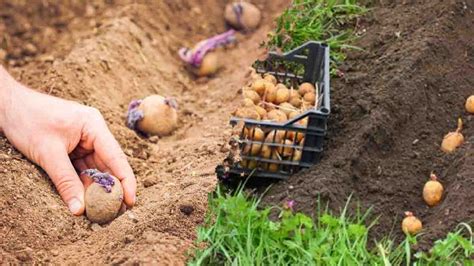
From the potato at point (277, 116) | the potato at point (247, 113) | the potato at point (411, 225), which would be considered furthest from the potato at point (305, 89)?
the potato at point (411, 225)

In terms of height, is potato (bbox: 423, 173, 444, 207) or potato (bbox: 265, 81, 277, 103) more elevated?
potato (bbox: 265, 81, 277, 103)

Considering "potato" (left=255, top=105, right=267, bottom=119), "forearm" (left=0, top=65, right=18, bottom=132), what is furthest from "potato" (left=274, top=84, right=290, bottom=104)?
"forearm" (left=0, top=65, right=18, bottom=132)

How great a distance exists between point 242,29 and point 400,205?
238cm

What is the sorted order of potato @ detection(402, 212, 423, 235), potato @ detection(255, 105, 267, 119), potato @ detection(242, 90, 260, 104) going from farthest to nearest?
1. potato @ detection(242, 90, 260, 104)
2. potato @ detection(255, 105, 267, 119)
3. potato @ detection(402, 212, 423, 235)

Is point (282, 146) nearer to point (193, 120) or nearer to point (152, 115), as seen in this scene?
point (152, 115)

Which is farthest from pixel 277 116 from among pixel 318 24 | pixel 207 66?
pixel 207 66

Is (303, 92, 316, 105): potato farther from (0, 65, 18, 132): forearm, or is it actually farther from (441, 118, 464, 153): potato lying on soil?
(0, 65, 18, 132): forearm

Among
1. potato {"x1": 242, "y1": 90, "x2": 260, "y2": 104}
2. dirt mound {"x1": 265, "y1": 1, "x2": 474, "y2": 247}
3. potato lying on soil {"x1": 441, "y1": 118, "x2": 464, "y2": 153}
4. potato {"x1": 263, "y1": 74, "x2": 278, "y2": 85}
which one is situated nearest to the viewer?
dirt mound {"x1": 265, "y1": 1, "x2": 474, "y2": 247}

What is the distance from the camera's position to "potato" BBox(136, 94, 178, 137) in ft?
14.0

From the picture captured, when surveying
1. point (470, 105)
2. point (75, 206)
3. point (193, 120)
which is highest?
point (470, 105)

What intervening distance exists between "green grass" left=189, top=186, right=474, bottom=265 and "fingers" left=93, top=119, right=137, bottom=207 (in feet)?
1.46

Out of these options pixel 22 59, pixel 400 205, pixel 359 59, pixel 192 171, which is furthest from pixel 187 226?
pixel 22 59

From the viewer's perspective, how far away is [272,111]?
371 centimetres

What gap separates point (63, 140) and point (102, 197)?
11.4 inches
